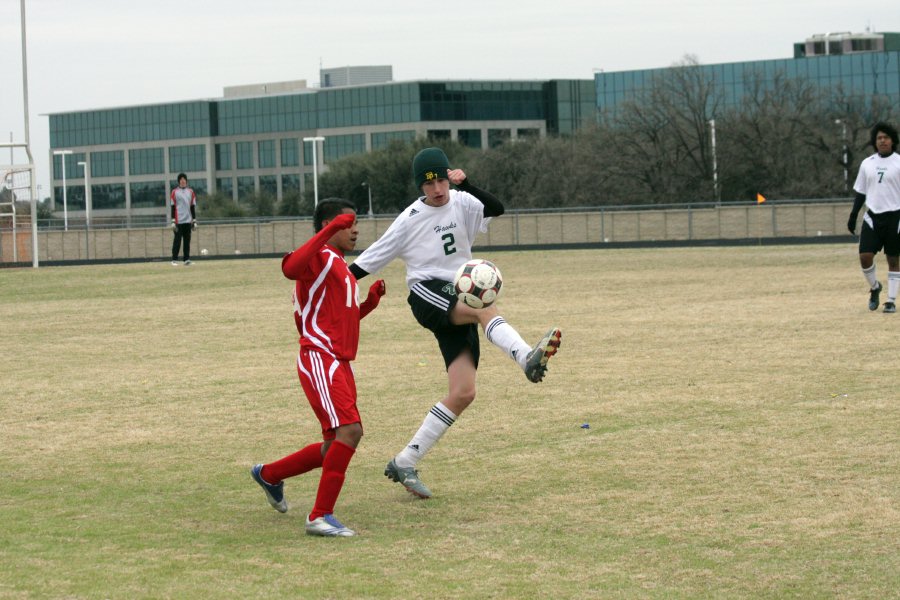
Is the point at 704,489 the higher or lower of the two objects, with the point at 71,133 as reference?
lower

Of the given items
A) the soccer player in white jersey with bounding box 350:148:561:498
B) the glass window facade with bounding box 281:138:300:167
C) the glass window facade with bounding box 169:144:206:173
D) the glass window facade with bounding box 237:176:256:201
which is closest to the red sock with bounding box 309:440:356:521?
the soccer player in white jersey with bounding box 350:148:561:498

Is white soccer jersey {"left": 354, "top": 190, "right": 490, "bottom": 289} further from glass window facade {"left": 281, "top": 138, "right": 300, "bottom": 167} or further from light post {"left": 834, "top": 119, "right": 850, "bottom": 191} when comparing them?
glass window facade {"left": 281, "top": 138, "right": 300, "bottom": 167}

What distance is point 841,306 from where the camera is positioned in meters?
17.5

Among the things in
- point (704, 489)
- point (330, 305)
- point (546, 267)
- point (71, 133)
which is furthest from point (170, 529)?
point (71, 133)

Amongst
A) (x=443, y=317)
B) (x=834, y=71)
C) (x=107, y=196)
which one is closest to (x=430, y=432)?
(x=443, y=317)

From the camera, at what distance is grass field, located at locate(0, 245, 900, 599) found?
562 cm

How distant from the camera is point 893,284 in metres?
16.6

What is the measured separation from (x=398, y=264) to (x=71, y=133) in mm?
107861

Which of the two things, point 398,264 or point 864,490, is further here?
point 398,264

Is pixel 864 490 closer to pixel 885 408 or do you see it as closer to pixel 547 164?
pixel 885 408

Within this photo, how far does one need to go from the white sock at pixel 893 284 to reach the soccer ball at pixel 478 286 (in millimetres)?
10356

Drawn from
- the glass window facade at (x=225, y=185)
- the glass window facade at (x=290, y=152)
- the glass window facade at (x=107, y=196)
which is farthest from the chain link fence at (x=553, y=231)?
the glass window facade at (x=107, y=196)

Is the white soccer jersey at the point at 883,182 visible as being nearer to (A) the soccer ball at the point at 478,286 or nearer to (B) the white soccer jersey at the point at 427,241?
(B) the white soccer jersey at the point at 427,241

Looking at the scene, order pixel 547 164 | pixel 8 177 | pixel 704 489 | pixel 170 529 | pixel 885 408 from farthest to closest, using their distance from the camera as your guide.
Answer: pixel 547 164 → pixel 8 177 → pixel 885 408 → pixel 704 489 → pixel 170 529
